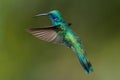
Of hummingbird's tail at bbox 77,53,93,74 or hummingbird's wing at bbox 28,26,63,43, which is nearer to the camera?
hummingbird's wing at bbox 28,26,63,43

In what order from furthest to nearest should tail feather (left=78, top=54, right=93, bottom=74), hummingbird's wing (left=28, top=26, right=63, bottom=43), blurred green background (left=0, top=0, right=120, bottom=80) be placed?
blurred green background (left=0, top=0, right=120, bottom=80), tail feather (left=78, top=54, right=93, bottom=74), hummingbird's wing (left=28, top=26, right=63, bottom=43)

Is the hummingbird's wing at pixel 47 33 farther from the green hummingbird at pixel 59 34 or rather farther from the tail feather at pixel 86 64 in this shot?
the tail feather at pixel 86 64

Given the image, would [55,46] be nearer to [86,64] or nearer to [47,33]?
[86,64]

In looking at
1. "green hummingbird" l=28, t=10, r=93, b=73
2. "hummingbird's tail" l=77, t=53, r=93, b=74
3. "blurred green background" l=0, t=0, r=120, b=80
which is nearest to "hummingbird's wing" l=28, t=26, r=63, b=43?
"green hummingbird" l=28, t=10, r=93, b=73

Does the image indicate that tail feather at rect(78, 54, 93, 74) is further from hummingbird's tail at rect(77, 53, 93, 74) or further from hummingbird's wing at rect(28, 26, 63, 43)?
hummingbird's wing at rect(28, 26, 63, 43)

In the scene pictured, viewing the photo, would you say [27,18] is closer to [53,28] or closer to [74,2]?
[74,2]

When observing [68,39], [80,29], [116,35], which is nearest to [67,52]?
[80,29]

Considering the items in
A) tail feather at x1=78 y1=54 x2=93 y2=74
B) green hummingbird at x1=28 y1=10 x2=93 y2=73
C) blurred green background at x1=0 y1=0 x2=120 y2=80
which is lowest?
blurred green background at x1=0 y1=0 x2=120 y2=80

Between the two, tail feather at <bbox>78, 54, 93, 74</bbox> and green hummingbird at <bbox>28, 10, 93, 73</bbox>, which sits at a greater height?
green hummingbird at <bbox>28, 10, 93, 73</bbox>
